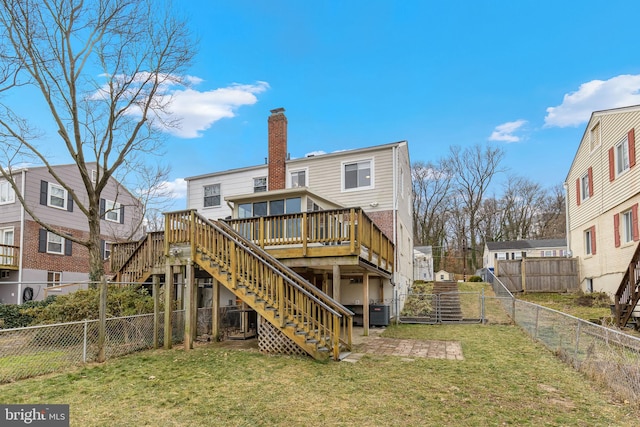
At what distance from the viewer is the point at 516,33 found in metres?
16.6

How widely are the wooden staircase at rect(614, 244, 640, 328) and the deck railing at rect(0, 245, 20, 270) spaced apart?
24.7 m

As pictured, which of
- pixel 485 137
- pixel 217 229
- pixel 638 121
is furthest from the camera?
pixel 485 137

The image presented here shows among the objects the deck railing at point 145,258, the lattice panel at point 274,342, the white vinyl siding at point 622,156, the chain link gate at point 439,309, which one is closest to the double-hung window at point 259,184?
the deck railing at point 145,258

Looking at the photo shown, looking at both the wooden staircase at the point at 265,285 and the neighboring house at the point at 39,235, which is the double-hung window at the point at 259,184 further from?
the wooden staircase at the point at 265,285

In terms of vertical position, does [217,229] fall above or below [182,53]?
below

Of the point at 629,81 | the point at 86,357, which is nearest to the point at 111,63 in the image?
the point at 86,357

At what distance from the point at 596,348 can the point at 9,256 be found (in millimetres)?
23051

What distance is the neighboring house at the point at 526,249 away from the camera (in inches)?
1307

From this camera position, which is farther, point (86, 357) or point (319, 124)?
point (319, 124)

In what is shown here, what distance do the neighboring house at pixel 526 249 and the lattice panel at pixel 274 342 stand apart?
29751 mm

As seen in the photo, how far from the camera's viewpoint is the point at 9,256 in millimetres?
18203

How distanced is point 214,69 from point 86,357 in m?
12.8

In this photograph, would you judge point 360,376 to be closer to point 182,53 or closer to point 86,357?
point 86,357

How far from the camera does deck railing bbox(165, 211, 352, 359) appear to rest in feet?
25.9
